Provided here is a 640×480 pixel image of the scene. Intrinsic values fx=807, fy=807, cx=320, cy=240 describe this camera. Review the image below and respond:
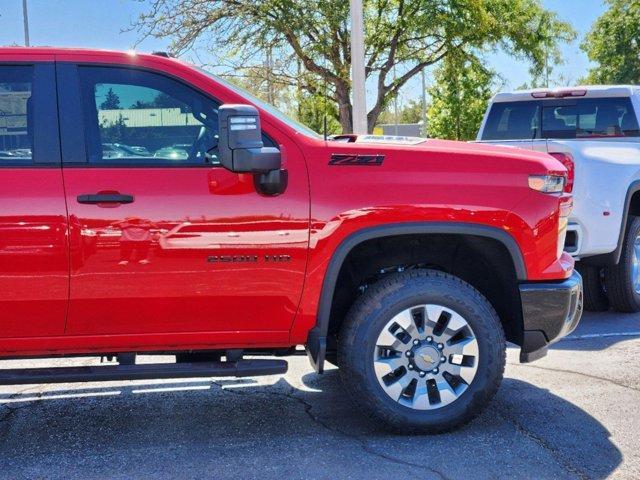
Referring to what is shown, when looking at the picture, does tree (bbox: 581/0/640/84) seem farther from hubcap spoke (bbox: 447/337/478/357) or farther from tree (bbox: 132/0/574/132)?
hubcap spoke (bbox: 447/337/478/357)

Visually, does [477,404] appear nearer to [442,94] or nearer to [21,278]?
[21,278]

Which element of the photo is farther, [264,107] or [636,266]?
[636,266]

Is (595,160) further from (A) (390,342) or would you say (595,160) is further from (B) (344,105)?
(B) (344,105)

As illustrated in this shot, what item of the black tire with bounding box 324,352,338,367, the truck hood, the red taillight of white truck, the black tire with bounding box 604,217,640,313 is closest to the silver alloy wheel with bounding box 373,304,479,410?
the black tire with bounding box 324,352,338,367

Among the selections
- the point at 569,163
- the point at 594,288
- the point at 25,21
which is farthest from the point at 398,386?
the point at 25,21

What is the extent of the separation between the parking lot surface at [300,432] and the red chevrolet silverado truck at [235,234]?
302 millimetres

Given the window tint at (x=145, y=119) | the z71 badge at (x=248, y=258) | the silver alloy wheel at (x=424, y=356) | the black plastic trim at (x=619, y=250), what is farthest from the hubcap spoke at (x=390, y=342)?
the black plastic trim at (x=619, y=250)

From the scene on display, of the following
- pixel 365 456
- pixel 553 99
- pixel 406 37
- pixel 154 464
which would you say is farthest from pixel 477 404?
pixel 406 37

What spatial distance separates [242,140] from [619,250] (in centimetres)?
437

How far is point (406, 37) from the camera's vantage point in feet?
58.6

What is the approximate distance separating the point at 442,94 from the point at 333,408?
29.2 meters

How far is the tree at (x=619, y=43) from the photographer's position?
35.3 meters

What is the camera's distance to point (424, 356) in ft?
13.9

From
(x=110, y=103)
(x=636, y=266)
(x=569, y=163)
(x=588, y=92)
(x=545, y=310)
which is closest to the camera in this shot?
(x=110, y=103)
